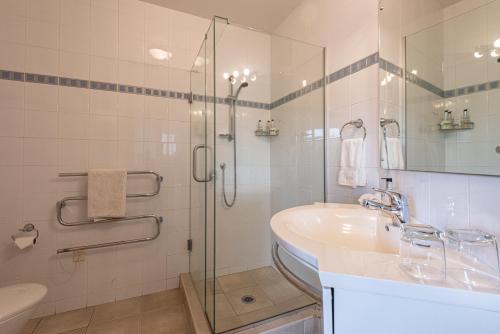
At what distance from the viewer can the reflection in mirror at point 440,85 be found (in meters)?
0.67

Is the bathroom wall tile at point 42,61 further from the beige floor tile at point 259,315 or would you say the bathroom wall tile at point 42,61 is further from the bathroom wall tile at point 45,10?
the beige floor tile at point 259,315

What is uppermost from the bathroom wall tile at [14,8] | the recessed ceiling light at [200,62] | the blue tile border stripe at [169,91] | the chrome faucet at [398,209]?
the bathroom wall tile at [14,8]

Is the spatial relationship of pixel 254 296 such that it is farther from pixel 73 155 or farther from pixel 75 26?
pixel 75 26

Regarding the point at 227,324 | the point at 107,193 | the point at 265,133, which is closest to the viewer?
the point at 227,324

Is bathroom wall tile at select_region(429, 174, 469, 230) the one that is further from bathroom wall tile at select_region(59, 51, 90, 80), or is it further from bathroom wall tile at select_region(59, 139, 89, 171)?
bathroom wall tile at select_region(59, 51, 90, 80)

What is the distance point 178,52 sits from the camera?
2037 millimetres

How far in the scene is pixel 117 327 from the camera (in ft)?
4.91

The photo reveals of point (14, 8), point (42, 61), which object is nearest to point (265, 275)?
point (42, 61)

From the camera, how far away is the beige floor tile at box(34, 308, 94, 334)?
1474 mm

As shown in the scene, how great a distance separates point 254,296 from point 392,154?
1335mm

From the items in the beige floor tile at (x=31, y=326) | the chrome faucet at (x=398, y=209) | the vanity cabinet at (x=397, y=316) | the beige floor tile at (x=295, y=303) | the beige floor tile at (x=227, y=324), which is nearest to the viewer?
the vanity cabinet at (x=397, y=316)

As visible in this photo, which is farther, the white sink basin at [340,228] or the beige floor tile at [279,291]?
the beige floor tile at [279,291]

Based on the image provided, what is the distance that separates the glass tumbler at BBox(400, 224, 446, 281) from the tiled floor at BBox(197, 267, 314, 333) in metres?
0.97

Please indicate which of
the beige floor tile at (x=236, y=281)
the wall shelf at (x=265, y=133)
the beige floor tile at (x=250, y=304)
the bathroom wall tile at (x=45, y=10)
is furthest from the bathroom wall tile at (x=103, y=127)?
the beige floor tile at (x=250, y=304)
